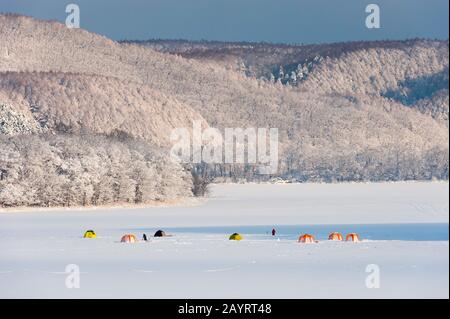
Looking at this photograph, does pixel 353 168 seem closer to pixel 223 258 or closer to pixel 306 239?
pixel 306 239

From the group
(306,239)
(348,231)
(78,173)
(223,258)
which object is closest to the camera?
(223,258)

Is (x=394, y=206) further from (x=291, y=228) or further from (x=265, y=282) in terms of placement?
(x=265, y=282)

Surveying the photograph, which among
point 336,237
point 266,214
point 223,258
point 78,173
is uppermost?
point 78,173

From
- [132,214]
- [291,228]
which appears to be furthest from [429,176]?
[291,228]

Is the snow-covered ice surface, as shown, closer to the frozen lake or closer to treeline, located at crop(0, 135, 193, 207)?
the frozen lake

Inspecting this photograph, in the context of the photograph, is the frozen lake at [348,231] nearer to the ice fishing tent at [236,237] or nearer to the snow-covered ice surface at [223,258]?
the snow-covered ice surface at [223,258]

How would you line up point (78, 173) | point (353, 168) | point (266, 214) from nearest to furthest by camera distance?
1. point (266, 214)
2. point (78, 173)
3. point (353, 168)

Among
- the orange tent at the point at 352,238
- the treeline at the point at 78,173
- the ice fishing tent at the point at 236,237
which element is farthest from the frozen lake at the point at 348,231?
the treeline at the point at 78,173

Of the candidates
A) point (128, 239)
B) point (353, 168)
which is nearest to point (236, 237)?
point (128, 239)

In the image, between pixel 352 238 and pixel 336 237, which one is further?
pixel 336 237
